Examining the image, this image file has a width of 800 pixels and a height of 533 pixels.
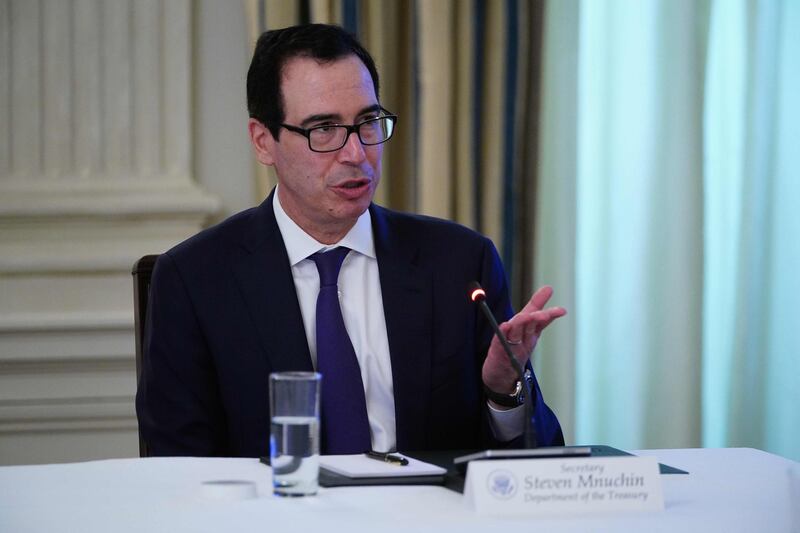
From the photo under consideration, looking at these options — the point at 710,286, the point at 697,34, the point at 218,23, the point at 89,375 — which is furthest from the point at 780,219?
the point at 89,375

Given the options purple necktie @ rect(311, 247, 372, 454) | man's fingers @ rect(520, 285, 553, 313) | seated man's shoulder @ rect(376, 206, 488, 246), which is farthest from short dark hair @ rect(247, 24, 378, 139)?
man's fingers @ rect(520, 285, 553, 313)

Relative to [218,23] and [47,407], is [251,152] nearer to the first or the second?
[218,23]

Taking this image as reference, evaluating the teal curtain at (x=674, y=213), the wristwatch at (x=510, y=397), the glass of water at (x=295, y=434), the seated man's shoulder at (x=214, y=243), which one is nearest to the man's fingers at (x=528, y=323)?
the wristwatch at (x=510, y=397)

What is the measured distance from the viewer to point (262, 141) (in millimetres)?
2180

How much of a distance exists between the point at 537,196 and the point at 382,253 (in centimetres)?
99

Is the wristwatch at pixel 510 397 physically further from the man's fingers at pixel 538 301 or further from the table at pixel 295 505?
the table at pixel 295 505

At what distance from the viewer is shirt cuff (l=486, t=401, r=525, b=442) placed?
183cm

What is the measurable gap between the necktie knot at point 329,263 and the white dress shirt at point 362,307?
11mm

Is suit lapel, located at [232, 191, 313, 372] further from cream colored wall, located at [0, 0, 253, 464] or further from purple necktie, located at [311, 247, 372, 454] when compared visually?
cream colored wall, located at [0, 0, 253, 464]

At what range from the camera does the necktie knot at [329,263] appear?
1942mm

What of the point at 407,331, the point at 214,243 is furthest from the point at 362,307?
the point at 214,243

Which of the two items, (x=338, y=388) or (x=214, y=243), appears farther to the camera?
(x=214, y=243)

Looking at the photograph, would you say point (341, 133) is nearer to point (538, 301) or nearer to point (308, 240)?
point (308, 240)

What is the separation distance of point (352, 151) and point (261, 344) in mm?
405
